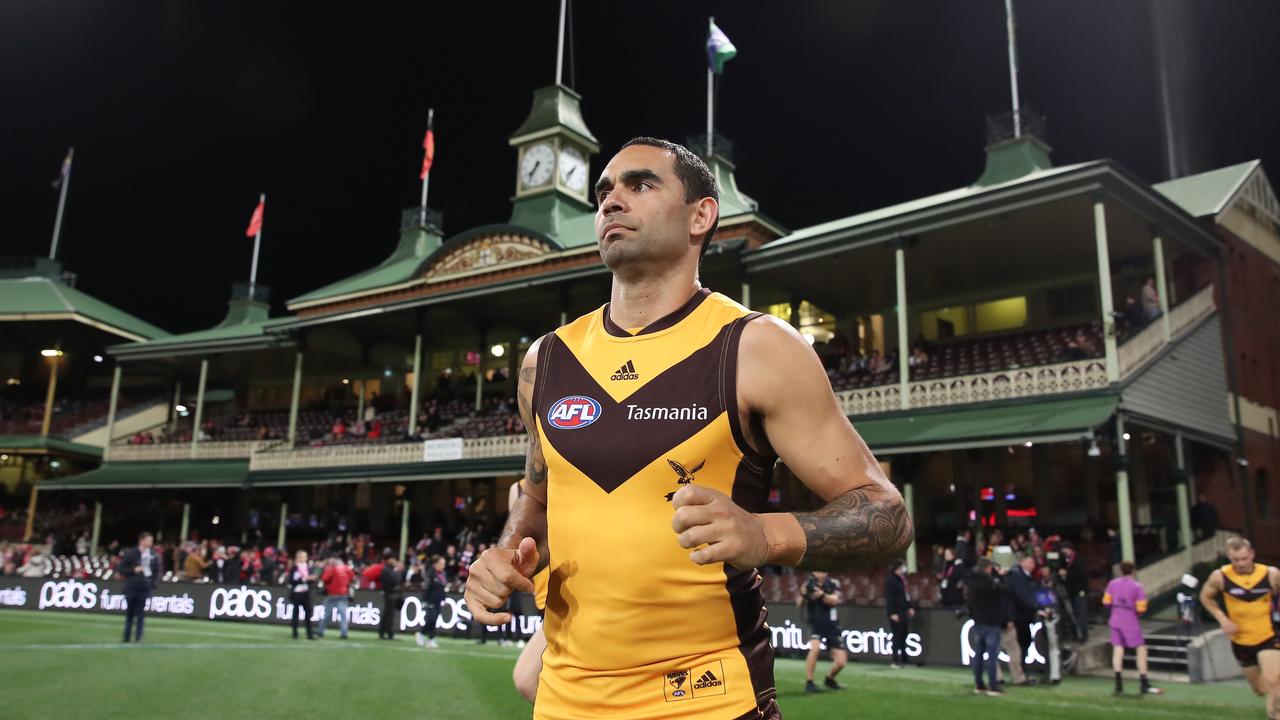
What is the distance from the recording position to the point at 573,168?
37.4 metres

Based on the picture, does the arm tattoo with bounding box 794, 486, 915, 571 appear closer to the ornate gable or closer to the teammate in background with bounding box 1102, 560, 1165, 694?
the teammate in background with bounding box 1102, 560, 1165, 694

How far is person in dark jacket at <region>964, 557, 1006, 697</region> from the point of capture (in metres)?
12.8

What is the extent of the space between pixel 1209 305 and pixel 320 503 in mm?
31447

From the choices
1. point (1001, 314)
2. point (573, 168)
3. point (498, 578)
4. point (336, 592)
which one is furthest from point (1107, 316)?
point (573, 168)

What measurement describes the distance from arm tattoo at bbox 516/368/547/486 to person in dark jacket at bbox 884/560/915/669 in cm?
1377

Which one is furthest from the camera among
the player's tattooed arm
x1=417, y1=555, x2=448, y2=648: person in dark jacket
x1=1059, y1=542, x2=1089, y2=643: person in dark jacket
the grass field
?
x1=417, y1=555, x2=448, y2=648: person in dark jacket

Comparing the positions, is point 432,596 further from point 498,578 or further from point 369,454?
point 498,578

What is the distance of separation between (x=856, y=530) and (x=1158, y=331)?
21961 mm

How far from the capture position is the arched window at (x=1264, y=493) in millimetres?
25172

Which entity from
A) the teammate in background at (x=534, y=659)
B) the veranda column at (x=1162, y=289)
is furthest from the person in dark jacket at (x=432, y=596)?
the veranda column at (x=1162, y=289)

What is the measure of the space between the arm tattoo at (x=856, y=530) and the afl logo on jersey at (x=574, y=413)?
597 mm

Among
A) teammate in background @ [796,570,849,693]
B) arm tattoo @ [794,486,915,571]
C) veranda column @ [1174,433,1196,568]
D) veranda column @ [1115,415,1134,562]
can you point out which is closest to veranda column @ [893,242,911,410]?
veranda column @ [1115,415,1134,562]

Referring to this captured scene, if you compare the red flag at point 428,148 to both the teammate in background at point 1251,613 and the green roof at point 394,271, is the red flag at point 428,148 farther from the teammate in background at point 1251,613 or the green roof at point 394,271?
the teammate in background at point 1251,613

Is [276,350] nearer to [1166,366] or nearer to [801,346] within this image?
[1166,366]
